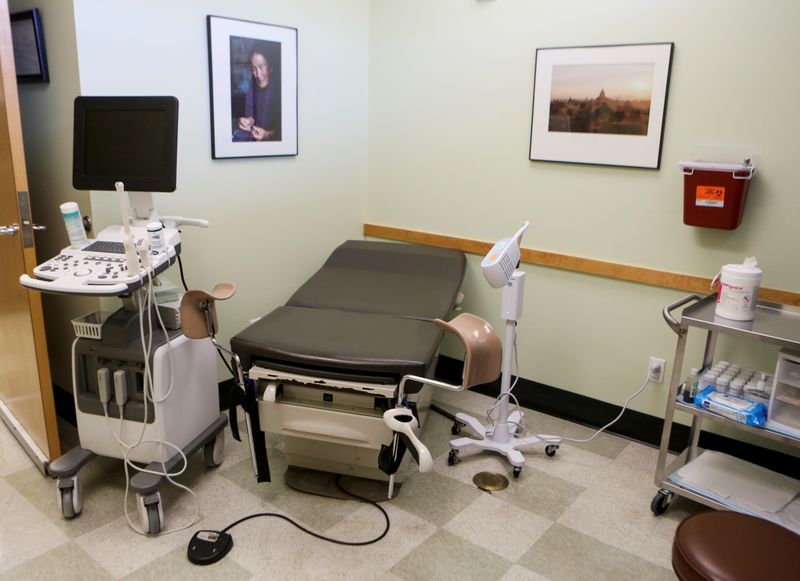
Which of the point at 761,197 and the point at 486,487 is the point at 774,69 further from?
the point at 486,487

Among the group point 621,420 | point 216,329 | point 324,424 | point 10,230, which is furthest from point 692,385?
point 10,230

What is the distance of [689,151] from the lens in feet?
8.41

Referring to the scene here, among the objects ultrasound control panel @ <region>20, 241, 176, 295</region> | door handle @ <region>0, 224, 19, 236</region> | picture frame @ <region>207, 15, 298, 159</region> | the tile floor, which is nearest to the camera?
ultrasound control panel @ <region>20, 241, 176, 295</region>

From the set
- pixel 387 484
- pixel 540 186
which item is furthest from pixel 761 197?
pixel 387 484

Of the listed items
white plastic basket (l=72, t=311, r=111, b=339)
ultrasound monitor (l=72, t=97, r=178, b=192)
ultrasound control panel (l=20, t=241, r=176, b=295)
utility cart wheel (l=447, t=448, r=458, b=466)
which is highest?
ultrasound monitor (l=72, t=97, r=178, b=192)

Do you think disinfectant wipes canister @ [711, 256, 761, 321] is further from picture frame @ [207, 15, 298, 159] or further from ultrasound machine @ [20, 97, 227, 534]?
picture frame @ [207, 15, 298, 159]

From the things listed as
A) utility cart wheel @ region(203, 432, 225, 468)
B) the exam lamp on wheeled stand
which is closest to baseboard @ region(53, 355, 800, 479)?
the exam lamp on wheeled stand

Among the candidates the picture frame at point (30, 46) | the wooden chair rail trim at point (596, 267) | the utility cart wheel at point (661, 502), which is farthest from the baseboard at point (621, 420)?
the picture frame at point (30, 46)

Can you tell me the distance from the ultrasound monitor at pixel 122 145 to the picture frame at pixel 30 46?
454 millimetres

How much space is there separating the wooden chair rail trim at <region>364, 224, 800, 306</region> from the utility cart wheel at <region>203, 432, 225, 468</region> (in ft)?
4.90

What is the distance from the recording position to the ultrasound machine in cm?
216

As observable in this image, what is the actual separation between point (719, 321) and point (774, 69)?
0.97 m

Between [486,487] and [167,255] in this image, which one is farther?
[486,487]

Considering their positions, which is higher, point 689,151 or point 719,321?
point 689,151
